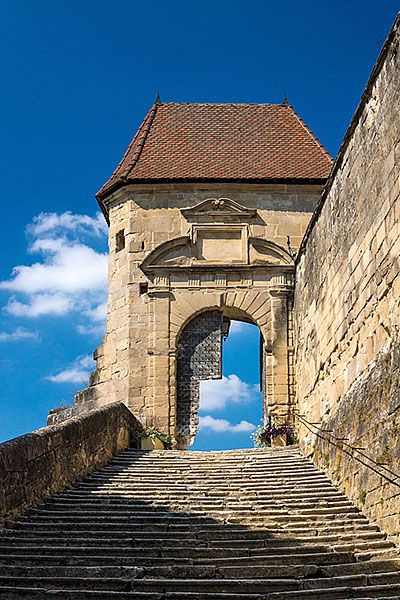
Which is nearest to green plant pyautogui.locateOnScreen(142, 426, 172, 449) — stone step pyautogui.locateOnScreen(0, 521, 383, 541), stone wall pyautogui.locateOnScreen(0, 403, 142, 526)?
stone wall pyautogui.locateOnScreen(0, 403, 142, 526)

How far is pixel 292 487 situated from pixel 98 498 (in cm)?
203

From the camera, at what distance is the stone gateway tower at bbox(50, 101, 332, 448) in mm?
15953

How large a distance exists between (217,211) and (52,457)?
7.76m

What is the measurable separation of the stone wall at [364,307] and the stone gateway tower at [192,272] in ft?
10.9

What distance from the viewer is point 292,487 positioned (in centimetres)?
984

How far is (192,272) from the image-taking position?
1636cm

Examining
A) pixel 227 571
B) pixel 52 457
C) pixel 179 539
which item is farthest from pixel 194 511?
pixel 227 571

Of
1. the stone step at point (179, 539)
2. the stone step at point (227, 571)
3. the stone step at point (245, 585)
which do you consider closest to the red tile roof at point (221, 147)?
the stone step at point (179, 539)

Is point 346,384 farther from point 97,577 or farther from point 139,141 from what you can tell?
point 139,141

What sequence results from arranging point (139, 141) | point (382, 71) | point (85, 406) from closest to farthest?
1. point (382, 71)
2. point (85, 406)
3. point (139, 141)

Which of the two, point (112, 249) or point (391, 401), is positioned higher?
point (112, 249)

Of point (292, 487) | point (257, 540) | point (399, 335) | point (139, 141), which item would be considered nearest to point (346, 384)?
point (292, 487)

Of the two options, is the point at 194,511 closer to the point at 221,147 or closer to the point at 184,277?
the point at 184,277

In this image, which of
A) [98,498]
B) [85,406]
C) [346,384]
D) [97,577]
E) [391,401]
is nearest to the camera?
[97,577]
